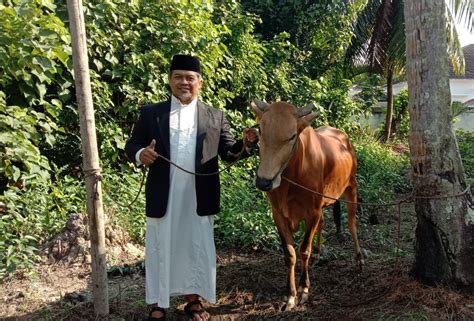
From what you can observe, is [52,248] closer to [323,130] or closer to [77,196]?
[77,196]

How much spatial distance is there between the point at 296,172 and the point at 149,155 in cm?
125

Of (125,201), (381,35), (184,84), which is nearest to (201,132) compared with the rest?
(184,84)

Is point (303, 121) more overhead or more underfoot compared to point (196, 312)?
more overhead

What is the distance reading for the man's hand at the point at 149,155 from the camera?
316 cm

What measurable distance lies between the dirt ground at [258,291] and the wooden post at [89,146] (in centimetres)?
38

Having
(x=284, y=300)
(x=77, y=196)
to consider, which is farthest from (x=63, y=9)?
(x=284, y=300)

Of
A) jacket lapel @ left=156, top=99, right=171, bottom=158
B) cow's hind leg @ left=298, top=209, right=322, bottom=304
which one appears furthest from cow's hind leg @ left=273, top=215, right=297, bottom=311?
jacket lapel @ left=156, top=99, right=171, bottom=158

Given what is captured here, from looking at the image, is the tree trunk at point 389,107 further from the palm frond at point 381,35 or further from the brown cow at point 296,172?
the brown cow at point 296,172

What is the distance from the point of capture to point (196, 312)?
3.53 meters

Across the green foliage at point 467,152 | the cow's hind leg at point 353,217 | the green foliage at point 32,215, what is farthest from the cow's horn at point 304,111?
the green foliage at point 467,152

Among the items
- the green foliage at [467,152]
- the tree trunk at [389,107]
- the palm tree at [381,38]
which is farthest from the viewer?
the tree trunk at [389,107]

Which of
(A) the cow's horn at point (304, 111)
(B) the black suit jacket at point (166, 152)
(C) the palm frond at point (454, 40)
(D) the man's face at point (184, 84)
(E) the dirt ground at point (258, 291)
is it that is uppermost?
(C) the palm frond at point (454, 40)

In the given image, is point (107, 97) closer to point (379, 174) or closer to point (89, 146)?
point (89, 146)

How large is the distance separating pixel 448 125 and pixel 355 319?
168 centimetres
